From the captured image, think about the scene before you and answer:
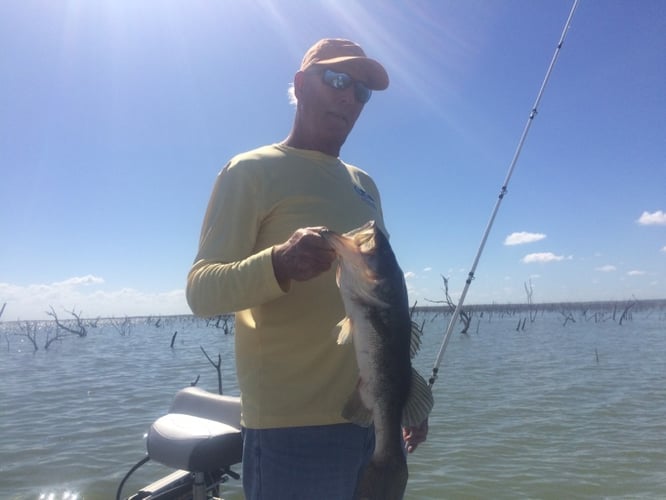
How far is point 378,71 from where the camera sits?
275 cm

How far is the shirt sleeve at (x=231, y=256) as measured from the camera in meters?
1.98

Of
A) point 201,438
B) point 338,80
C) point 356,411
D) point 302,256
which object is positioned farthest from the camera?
point 201,438

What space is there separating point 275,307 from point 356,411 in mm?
607

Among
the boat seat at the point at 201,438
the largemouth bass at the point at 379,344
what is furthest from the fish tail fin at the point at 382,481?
the boat seat at the point at 201,438

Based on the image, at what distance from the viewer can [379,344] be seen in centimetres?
204

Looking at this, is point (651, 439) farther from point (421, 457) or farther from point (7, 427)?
point (7, 427)

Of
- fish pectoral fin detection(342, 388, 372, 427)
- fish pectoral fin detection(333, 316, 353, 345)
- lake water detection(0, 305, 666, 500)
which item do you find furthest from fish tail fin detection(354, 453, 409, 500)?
lake water detection(0, 305, 666, 500)

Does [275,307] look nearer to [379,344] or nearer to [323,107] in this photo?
[379,344]

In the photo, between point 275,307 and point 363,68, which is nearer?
point 275,307

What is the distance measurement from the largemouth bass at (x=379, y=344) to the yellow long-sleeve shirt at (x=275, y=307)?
225 millimetres

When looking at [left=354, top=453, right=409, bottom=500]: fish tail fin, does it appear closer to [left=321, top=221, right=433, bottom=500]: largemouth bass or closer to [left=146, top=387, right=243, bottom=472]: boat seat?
[left=321, top=221, right=433, bottom=500]: largemouth bass

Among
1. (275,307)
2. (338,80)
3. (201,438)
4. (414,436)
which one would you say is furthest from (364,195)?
(201,438)

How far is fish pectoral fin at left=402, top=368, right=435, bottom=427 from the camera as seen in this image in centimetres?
224

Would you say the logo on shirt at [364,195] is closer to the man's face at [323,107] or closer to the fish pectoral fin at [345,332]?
the man's face at [323,107]
